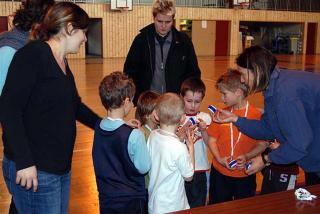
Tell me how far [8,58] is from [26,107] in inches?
23.5

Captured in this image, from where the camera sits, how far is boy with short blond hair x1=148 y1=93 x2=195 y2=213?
217cm

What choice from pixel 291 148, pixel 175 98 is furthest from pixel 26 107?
pixel 291 148

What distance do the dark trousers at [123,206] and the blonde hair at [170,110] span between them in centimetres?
47

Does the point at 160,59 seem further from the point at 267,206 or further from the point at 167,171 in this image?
the point at 267,206

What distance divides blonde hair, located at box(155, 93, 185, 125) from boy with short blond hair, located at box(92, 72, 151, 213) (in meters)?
0.16

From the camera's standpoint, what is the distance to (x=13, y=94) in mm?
1703

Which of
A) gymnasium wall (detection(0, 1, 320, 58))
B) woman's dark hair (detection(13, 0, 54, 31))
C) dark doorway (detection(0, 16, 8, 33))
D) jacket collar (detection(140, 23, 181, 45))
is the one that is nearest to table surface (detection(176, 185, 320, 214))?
woman's dark hair (detection(13, 0, 54, 31))

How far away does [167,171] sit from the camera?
2.21m

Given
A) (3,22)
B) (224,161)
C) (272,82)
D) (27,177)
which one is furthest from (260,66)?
(3,22)

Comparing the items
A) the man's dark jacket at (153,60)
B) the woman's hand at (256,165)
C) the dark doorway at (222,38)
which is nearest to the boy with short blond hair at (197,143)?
the woman's hand at (256,165)

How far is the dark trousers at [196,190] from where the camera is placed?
2.92 meters

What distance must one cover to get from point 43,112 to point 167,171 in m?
0.78

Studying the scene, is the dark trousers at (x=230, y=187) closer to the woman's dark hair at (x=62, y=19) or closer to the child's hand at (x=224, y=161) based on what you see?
the child's hand at (x=224, y=161)

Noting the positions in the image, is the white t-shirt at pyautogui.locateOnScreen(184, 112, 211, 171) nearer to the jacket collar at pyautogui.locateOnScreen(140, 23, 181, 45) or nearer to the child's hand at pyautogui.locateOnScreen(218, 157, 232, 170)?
the child's hand at pyautogui.locateOnScreen(218, 157, 232, 170)
